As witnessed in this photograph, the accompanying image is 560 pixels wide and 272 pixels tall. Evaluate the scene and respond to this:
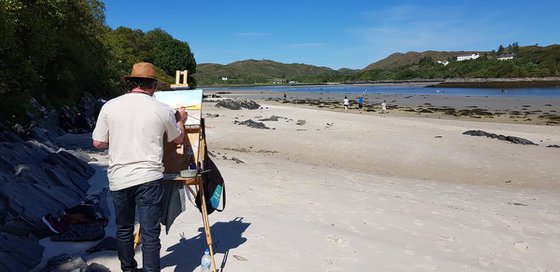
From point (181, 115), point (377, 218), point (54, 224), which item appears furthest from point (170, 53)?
point (181, 115)

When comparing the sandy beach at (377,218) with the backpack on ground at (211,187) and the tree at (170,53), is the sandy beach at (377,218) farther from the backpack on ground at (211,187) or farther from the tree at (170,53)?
the tree at (170,53)

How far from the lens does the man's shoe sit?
508 cm

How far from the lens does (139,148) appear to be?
3596mm

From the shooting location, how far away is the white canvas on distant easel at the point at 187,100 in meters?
4.57

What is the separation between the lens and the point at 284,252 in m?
5.10

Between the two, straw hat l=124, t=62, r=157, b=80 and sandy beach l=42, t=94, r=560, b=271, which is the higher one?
straw hat l=124, t=62, r=157, b=80

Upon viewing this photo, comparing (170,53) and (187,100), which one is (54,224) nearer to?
(187,100)

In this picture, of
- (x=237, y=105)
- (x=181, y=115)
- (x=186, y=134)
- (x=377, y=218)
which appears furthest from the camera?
(x=237, y=105)

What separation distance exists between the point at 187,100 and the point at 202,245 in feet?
6.15

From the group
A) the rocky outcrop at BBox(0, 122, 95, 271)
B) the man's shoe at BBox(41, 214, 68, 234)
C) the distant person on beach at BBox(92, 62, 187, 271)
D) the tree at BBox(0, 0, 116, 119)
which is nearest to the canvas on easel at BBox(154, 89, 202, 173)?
the distant person on beach at BBox(92, 62, 187, 271)

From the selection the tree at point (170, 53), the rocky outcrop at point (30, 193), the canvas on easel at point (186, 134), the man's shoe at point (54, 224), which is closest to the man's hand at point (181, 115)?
the canvas on easel at point (186, 134)

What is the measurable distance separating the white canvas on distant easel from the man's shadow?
63.5 inches

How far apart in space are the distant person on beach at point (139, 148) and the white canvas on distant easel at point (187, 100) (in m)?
0.76

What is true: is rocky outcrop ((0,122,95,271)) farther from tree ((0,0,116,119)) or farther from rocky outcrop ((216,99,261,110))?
rocky outcrop ((216,99,261,110))
